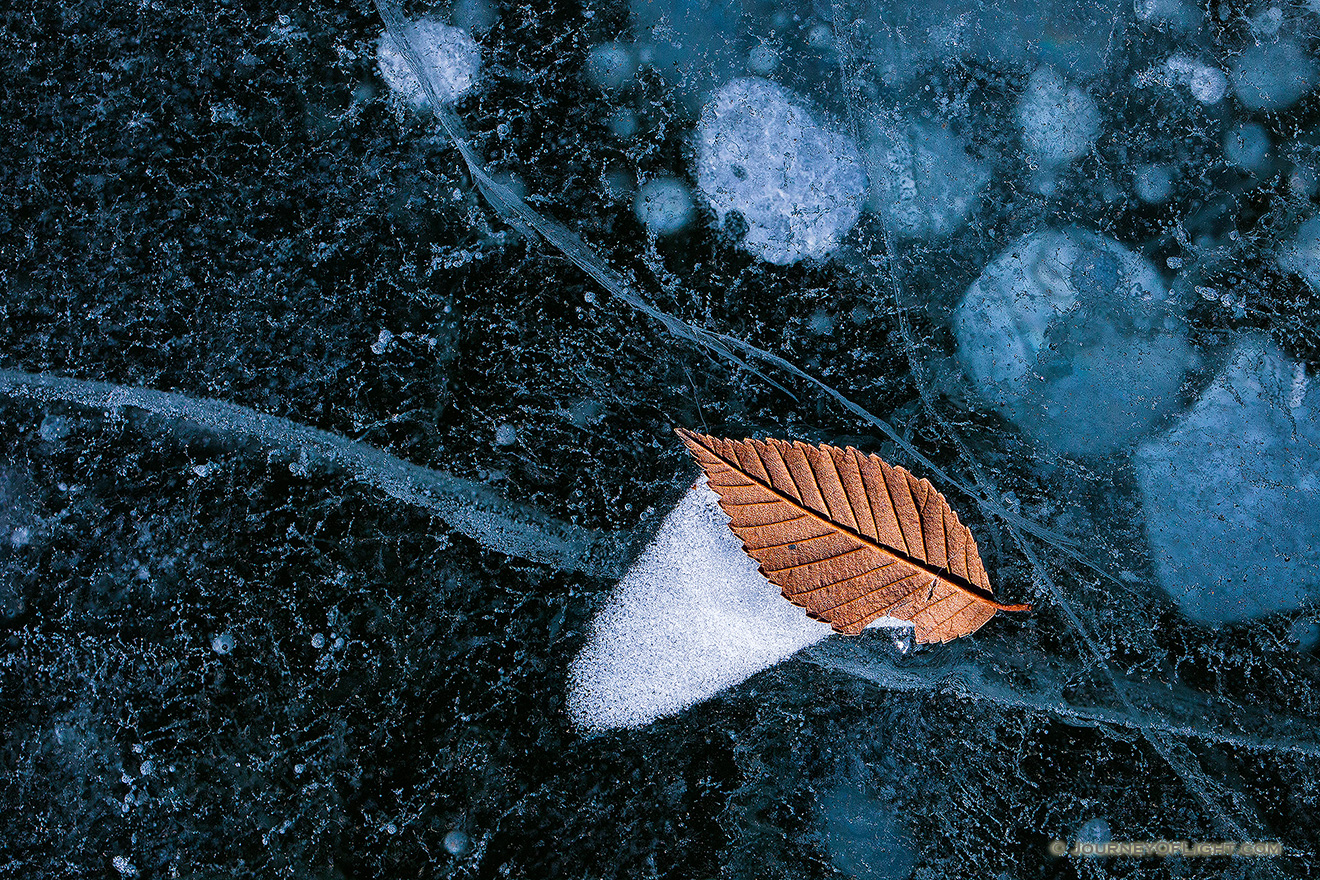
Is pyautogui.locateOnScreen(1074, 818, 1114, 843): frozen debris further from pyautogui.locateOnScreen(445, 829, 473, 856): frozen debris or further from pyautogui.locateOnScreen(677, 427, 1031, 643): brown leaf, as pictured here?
pyautogui.locateOnScreen(445, 829, 473, 856): frozen debris

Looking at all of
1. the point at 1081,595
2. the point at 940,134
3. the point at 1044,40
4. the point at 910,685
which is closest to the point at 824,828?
the point at 910,685

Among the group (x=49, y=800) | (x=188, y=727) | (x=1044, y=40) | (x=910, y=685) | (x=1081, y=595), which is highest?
(x=1044, y=40)

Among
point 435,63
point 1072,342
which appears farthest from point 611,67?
point 1072,342

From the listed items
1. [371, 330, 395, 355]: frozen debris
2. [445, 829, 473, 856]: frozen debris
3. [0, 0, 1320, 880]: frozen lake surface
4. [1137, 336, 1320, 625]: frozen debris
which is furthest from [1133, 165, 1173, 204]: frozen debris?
[445, 829, 473, 856]: frozen debris

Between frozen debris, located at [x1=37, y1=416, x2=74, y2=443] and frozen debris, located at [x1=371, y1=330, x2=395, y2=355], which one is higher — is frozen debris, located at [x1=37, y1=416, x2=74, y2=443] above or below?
below

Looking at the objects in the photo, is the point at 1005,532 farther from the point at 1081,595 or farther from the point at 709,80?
the point at 709,80
